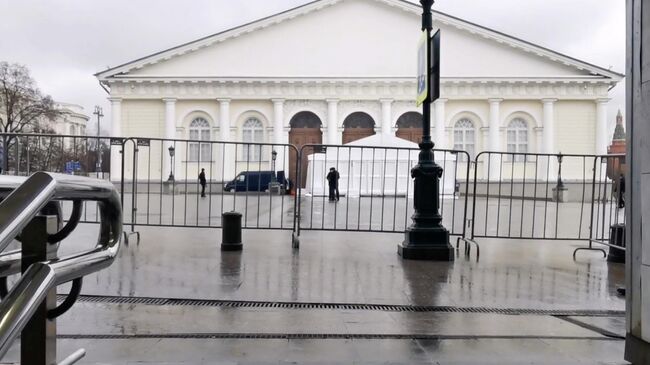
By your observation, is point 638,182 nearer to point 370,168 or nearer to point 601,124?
point 370,168

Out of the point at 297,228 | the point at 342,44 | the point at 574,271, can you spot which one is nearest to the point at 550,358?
the point at 574,271

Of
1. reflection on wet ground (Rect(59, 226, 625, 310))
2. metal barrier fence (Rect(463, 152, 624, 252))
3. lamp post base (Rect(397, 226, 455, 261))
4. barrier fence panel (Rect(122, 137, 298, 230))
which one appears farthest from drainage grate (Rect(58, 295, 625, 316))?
barrier fence panel (Rect(122, 137, 298, 230))

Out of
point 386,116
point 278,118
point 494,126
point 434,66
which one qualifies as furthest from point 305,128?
point 434,66

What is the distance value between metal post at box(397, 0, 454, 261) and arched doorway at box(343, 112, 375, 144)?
31493 mm

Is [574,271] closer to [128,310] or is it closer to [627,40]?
[627,40]

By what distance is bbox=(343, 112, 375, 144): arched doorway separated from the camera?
1512 inches

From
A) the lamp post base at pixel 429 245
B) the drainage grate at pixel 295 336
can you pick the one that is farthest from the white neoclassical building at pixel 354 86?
the drainage grate at pixel 295 336

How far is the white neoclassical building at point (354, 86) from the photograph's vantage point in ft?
124

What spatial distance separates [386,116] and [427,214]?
31.5m

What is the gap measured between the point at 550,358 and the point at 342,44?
3789cm

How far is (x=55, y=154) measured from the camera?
865cm

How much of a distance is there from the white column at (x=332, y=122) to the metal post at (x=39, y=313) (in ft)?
118

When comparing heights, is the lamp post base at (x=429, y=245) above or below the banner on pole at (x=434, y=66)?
below

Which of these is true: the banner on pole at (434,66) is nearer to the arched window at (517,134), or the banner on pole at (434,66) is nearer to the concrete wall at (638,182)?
the concrete wall at (638,182)
